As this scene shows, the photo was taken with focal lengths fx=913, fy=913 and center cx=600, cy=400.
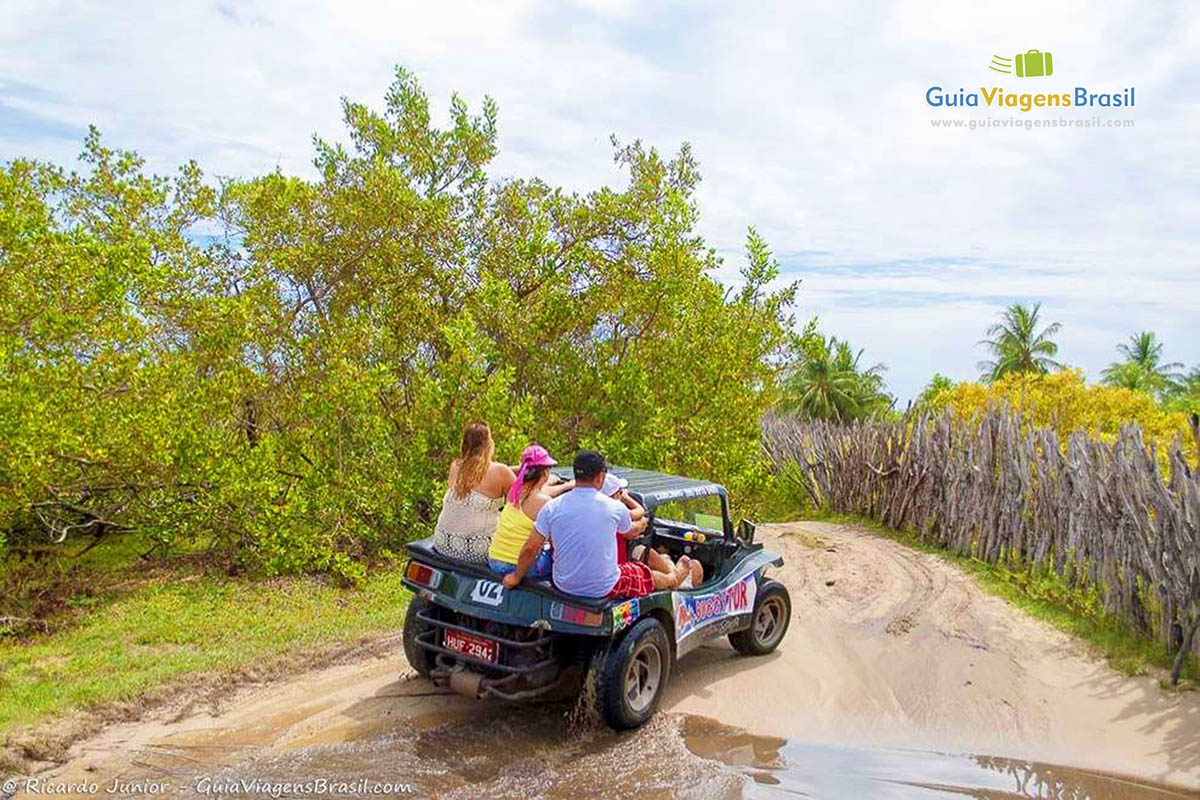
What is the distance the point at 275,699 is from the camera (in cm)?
586

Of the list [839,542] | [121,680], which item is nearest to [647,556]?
[121,680]

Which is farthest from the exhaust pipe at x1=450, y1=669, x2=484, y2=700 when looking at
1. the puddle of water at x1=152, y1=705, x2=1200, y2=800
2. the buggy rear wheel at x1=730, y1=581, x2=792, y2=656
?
the buggy rear wheel at x1=730, y1=581, x2=792, y2=656

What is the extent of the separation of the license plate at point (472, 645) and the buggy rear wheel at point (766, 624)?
2293 millimetres

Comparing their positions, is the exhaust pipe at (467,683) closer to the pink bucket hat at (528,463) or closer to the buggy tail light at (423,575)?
the buggy tail light at (423,575)

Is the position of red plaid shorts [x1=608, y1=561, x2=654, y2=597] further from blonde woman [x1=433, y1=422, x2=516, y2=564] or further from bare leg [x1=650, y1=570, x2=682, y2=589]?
blonde woman [x1=433, y1=422, x2=516, y2=564]

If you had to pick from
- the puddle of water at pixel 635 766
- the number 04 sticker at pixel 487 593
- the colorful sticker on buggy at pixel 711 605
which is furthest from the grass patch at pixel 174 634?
the colorful sticker on buggy at pixel 711 605

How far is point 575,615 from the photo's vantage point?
516 cm

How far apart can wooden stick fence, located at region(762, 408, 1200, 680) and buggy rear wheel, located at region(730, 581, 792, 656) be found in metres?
2.76

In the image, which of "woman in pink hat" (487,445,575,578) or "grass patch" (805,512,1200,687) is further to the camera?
"grass patch" (805,512,1200,687)

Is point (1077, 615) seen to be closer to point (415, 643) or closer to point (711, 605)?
point (711, 605)

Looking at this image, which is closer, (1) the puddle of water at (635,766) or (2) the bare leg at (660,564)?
(1) the puddle of water at (635,766)

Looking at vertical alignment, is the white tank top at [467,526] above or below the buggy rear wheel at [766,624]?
above

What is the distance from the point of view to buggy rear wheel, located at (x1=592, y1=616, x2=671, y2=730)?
5.19 metres

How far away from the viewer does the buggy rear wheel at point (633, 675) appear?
519 cm
